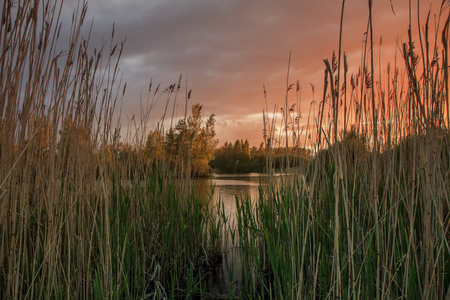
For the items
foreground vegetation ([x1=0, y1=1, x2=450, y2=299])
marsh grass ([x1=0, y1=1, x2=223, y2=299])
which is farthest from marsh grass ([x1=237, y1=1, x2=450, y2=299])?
marsh grass ([x1=0, y1=1, x2=223, y2=299])

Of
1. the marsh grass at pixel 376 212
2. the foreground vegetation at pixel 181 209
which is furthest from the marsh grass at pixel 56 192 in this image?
the marsh grass at pixel 376 212

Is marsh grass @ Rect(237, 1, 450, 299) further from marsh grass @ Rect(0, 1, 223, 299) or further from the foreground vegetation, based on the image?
marsh grass @ Rect(0, 1, 223, 299)

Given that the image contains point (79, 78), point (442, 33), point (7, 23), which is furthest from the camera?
point (79, 78)

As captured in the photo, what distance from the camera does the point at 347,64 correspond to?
132cm

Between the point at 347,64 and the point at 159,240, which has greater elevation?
the point at 347,64

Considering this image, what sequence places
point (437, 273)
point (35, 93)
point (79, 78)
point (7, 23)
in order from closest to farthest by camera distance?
1. point (7, 23)
2. point (437, 273)
3. point (35, 93)
4. point (79, 78)

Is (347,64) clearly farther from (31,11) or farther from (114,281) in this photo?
(114,281)

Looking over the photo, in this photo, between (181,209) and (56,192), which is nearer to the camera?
(56,192)

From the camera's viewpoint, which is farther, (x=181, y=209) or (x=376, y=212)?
(x=181, y=209)

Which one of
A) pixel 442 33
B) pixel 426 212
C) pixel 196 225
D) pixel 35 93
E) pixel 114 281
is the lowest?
pixel 114 281

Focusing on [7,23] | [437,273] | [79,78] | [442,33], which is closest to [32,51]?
[7,23]

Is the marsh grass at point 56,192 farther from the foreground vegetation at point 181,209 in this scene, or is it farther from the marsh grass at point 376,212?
the marsh grass at point 376,212

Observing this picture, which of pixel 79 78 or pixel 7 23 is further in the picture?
pixel 79 78

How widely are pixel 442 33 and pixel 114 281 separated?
7.72ft
